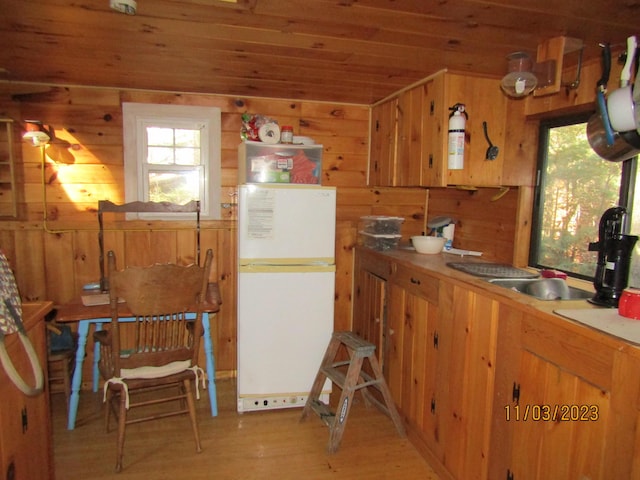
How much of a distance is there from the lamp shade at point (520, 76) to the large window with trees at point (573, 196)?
1.54 ft

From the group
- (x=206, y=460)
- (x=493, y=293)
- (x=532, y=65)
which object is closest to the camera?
(x=493, y=293)

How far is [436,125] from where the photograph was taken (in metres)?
2.43

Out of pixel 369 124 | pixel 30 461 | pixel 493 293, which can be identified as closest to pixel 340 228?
pixel 369 124

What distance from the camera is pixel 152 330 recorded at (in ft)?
7.21

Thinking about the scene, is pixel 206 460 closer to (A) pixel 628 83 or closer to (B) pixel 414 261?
(B) pixel 414 261

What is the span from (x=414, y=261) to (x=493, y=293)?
2.40 ft

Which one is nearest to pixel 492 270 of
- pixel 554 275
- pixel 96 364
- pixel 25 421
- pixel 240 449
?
pixel 554 275

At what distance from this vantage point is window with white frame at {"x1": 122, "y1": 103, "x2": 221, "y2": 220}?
9.80 feet

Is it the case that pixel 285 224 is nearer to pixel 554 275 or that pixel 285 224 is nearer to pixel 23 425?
pixel 554 275

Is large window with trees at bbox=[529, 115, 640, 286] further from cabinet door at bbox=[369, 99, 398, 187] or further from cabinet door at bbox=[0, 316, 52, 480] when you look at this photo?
cabinet door at bbox=[0, 316, 52, 480]

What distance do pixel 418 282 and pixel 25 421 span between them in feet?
5.90

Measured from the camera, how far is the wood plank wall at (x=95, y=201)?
9.45 feet

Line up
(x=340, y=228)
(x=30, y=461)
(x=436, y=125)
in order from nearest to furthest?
(x=30, y=461) → (x=436, y=125) → (x=340, y=228)
